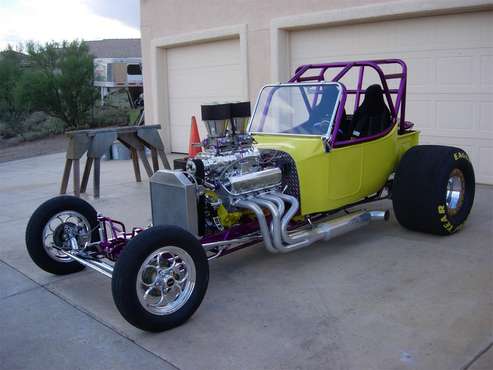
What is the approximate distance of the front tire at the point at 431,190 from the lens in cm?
540

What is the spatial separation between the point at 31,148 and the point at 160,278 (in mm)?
13664

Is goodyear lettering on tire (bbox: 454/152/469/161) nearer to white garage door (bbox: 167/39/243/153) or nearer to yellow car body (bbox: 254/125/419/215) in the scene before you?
yellow car body (bbox: 254/125/419/215)

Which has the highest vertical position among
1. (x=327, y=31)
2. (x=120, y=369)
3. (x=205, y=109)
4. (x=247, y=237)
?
(x=327, y=31)

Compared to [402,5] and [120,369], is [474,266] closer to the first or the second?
[120,369]

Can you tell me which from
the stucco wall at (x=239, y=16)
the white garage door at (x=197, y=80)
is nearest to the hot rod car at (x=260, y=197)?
the stucco wall at (x=239, y=16)

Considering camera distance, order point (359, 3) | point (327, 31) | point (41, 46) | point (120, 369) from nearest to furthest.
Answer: point (120, 369) < point (359, 3) < point (327, 31) < point (41, 46)

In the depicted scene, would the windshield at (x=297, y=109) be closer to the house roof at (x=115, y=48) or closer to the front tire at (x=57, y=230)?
the front tire at (x=57, y=230)

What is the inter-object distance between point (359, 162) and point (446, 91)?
3143 millimetres

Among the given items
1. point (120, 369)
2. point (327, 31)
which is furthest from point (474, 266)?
point (327, 31)

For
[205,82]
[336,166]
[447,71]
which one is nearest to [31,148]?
[205,82]

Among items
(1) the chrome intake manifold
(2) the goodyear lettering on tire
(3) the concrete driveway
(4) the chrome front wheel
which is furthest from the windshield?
(4) the chrome front wheel

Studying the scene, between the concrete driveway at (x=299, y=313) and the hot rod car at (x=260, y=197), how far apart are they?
233 millimetres

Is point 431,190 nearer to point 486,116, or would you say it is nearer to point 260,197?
point 260,197

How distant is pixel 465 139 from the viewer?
7848 millimetres
